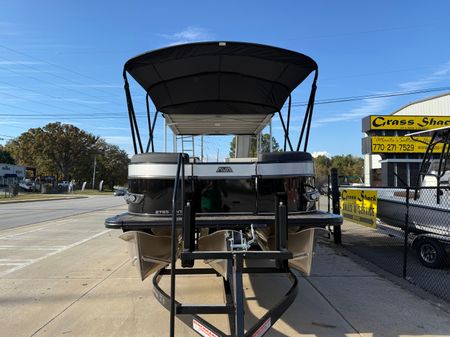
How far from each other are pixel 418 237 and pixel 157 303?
4876mm

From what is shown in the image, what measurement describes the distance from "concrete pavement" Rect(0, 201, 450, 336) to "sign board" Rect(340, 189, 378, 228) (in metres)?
1.24

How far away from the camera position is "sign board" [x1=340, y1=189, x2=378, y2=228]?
8609 mm

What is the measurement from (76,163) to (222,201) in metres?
75.3

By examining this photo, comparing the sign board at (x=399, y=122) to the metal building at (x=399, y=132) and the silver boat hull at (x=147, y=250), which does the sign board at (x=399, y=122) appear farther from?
the silver boat hull at (x=147, y=250)

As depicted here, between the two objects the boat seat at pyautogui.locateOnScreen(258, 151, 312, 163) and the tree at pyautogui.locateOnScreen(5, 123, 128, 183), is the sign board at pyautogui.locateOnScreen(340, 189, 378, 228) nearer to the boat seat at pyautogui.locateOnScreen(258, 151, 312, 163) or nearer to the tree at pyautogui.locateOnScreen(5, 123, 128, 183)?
the boat seat at pyautogui.locateOnScreen(258, 151, 312, 163)

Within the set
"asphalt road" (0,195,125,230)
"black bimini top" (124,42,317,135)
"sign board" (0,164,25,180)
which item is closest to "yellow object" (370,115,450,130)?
"asphalt road" (0,195,125,230)

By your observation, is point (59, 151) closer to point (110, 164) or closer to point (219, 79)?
point (110, 164)

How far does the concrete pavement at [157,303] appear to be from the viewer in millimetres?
4180

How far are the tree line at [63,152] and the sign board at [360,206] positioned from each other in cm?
6700

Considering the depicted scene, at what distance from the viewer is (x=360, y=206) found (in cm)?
936

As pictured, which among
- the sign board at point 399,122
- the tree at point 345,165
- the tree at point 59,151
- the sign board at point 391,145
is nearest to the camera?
the sign board at point 399,122

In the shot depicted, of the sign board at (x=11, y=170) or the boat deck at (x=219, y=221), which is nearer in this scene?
the boat deck at (x=219, y=221)

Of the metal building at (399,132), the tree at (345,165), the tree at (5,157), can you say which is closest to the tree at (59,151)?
the tree at (5,157)

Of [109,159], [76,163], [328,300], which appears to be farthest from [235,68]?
[109,159]
